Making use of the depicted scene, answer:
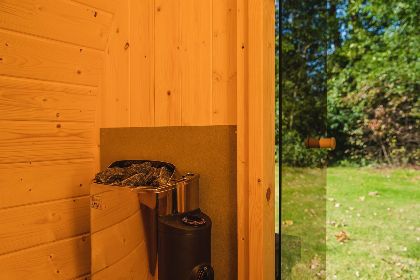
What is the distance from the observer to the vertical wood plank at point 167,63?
43.4 inches

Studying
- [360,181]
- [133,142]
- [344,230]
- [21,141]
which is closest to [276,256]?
[133,142]

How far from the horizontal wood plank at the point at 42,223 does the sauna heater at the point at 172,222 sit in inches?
13.6

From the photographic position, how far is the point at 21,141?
1.12 m

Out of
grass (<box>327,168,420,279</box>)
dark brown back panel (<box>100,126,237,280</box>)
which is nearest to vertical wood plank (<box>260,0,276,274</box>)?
dark brown back panel (<box>100,126,237,280</box>)

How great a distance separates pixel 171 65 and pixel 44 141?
58 centimetres

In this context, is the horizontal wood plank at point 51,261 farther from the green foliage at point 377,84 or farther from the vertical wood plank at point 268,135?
the green foliage at point 377,84

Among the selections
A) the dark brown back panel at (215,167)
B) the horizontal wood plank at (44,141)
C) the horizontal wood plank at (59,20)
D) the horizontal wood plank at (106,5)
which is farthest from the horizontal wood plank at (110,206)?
the horizontal wood plank at (106,5)

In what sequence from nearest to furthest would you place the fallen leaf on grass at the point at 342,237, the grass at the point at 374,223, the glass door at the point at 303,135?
the glass door at the point at 303,135
the grass at the point at 374,223
the fallen leaf on grass at the point at 342,237

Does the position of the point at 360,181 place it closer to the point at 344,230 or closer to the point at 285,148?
the point at 344,230

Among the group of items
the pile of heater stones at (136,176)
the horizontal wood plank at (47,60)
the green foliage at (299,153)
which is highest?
the horizontal wood plank at (47,60)

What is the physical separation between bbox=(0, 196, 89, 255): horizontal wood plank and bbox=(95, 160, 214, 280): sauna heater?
34 cm

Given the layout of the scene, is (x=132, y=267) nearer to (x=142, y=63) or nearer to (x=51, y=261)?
(x=51, y=261)

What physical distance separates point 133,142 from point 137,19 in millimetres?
492

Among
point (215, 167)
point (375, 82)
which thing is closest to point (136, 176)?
point (215, 167)
